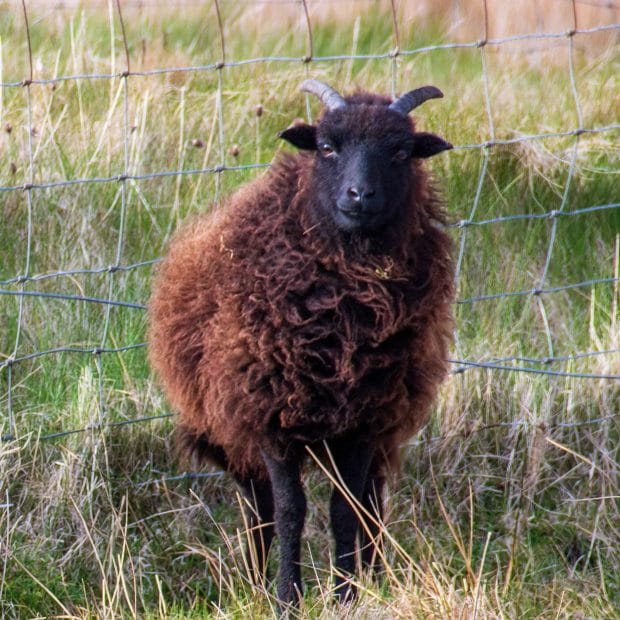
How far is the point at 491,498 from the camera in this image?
504 centimetres

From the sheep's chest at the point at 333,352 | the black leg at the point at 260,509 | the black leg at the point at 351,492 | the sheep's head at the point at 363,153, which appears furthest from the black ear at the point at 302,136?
the black leg at the point at 260,509

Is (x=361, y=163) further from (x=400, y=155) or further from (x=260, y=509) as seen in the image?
(x=260, y=509)

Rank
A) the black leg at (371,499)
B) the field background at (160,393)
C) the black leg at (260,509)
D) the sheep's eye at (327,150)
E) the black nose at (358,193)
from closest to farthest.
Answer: the black nose at (358,193) < the sheep's eye at (327,150) < the field background at (160,393) < the black leg at (371,499) < the black leg at (260,509)

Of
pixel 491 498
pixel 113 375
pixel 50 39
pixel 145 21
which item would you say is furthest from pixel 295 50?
pixel 491 498

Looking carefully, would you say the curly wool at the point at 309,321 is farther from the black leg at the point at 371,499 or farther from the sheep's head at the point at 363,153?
the black leg at the point at 371,499

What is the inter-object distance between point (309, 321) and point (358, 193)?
47 centimetres

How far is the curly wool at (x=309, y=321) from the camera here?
13.1 feet

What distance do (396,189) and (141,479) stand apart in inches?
70.1

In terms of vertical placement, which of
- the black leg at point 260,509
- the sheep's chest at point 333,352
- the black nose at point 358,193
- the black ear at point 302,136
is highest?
the black ear at point 302,136

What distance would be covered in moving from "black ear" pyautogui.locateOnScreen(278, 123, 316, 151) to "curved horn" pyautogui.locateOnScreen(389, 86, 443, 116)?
0.30 m

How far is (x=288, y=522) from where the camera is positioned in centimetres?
413

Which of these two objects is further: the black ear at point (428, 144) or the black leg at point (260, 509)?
the black leg at point (260, 509)

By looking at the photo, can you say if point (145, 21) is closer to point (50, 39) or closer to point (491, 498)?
point (50, 39)

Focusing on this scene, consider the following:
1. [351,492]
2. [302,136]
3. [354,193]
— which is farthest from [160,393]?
[354,193]
